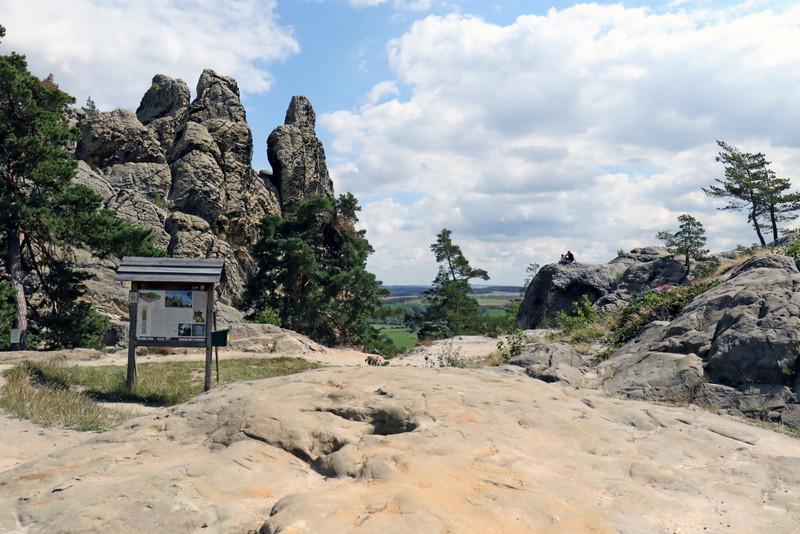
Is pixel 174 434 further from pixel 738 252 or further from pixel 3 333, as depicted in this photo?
pixel 738 252

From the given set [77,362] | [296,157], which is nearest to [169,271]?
[77,362]

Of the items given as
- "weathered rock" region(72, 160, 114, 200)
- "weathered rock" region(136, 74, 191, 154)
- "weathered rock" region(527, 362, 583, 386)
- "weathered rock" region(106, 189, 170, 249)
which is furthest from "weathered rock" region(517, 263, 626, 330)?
"weathered rock" region(136, 74, 191, 154)

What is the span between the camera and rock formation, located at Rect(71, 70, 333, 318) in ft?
115

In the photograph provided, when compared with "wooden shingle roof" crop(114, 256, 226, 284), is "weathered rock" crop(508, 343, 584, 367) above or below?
below

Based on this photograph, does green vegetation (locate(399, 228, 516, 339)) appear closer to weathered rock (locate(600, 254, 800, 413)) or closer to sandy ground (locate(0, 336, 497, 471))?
sandy ground (locate(0, 336, 497, 471))

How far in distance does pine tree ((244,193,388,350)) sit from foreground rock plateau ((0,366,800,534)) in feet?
77.8

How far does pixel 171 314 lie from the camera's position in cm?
1227

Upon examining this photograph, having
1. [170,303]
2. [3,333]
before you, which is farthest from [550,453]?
[3,333]

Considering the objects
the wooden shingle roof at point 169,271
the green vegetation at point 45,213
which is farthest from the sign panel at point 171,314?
the green vegetation at point 45,213

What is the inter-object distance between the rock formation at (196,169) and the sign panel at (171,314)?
21476mm

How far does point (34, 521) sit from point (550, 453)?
435 centimetres

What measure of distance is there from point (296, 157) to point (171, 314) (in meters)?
38.5

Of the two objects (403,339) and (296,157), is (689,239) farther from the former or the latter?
(403,339)

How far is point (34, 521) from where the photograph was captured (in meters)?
3.67
